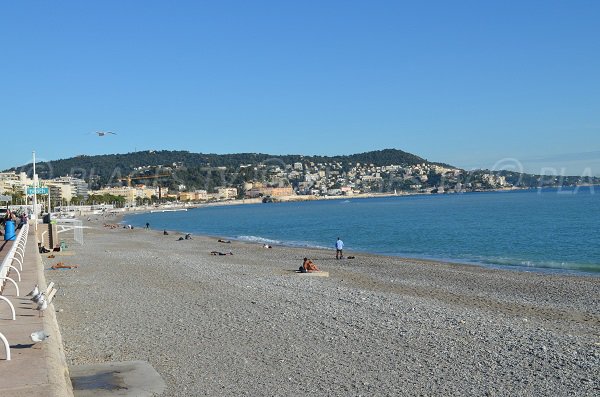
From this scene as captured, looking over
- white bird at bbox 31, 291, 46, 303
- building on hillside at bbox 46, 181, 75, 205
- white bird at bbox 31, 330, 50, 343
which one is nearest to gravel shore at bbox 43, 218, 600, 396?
white bird at bbox 31, 291, 46, 303

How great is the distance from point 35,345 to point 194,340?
11.6ft

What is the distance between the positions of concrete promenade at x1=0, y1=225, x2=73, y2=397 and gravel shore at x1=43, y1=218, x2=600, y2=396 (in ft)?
3.24

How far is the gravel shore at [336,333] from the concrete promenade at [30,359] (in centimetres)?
99

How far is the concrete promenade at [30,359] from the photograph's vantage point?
5.50 metres

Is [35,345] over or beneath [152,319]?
over

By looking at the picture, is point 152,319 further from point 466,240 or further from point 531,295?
point 466,240

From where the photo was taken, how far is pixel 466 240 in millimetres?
43094

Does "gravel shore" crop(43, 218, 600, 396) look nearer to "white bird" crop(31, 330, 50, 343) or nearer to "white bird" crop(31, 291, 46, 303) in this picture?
"white bird" crop(31, 291, 46, 303)

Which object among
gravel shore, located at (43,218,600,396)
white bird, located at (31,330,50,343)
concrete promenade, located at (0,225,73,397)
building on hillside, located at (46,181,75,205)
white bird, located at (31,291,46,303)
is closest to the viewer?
concrete promenade, located at (0,225,73,397)

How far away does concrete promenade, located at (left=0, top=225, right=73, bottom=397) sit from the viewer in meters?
5.50

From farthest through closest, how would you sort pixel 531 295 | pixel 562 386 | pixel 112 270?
pixel 112 270
pixel 531 295
pixel 562 386

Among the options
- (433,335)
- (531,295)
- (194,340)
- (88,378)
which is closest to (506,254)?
(531,295)

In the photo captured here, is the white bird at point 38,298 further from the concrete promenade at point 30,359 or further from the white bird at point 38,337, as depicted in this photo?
the white bird at point 38,337

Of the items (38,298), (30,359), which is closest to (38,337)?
(30,359)
